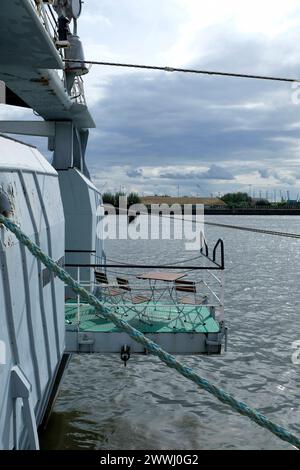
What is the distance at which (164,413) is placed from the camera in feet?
36.0

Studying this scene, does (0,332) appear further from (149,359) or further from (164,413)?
(149,359)

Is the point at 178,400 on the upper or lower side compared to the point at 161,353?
lower

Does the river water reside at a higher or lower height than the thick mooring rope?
lower

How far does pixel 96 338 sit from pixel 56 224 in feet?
12.1

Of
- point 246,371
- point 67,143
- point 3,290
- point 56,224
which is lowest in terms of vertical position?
point 246,371

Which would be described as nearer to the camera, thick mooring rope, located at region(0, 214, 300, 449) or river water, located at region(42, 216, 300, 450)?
thick mooring rope, located at region(0, 214, 300, 449)

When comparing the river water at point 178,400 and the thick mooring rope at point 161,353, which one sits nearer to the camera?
the thick mooring rope at point 161,353

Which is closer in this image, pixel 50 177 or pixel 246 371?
pixel 50 177

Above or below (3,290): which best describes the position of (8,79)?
above

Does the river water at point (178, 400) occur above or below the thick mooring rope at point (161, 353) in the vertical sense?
below

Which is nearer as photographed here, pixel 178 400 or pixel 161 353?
pixel 161 353

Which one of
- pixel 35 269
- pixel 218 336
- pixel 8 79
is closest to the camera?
pixel 35 269

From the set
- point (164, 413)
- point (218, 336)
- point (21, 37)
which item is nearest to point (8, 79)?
point (21, 37)
